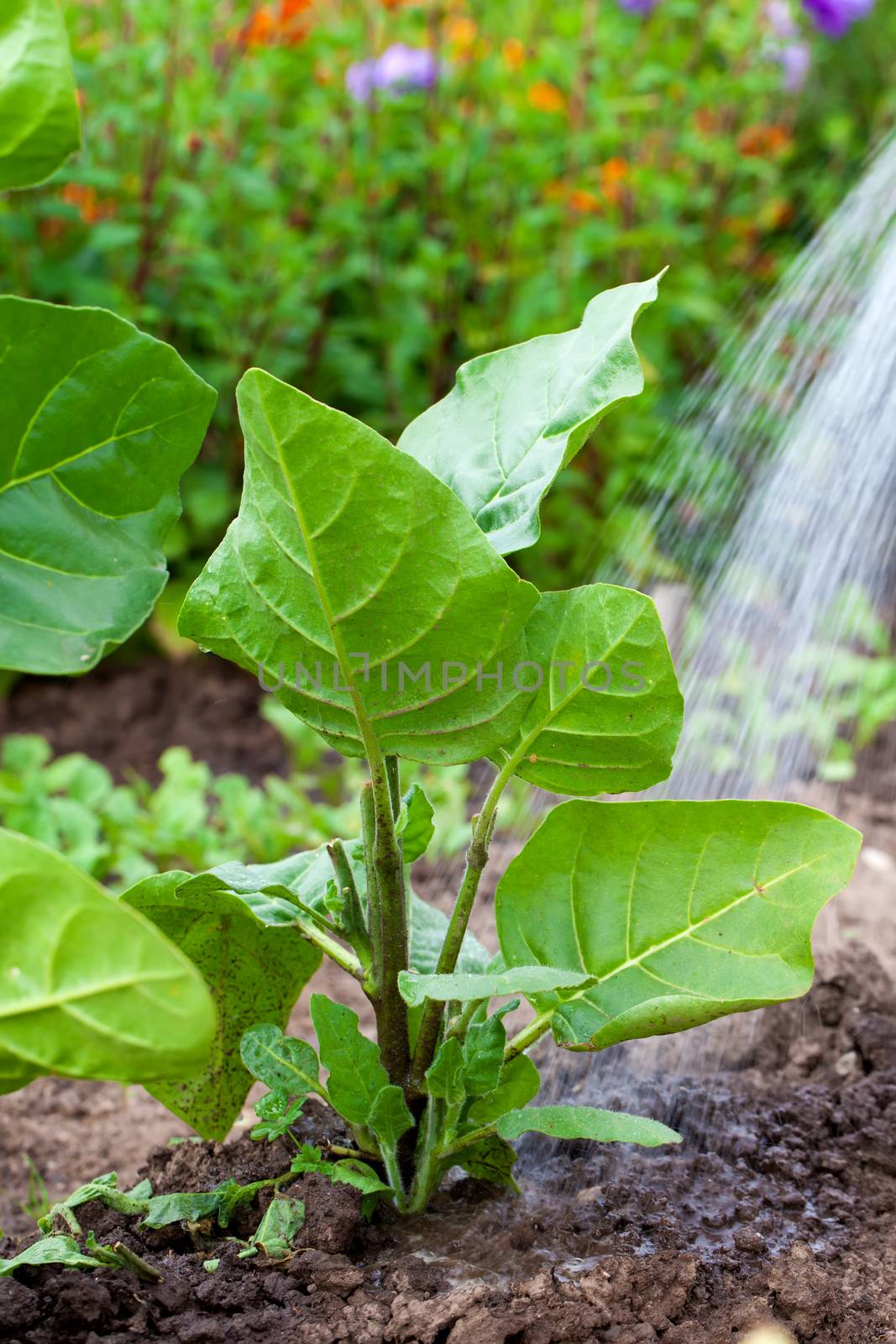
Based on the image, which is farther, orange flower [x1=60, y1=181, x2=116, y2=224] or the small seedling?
orange flower [x1=60, y1=181, x2=116, y2=224]

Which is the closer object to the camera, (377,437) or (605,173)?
(377,437)

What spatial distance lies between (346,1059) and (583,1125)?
0.18 metres

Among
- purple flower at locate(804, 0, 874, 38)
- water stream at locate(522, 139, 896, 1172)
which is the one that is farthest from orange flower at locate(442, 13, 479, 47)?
water stream at locate(522, 139, 896, 1172)

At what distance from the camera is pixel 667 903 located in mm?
963

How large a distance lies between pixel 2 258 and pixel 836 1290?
9.42ft

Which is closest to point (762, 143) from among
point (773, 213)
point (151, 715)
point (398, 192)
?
point (773, 213)

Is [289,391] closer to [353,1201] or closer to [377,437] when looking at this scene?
[377,437]

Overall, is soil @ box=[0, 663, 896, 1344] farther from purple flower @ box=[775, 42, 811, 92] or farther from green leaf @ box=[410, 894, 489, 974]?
→ purple flower @ box=[775, 42, 811, 92]

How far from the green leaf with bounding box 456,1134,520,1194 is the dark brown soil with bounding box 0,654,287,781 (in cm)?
178

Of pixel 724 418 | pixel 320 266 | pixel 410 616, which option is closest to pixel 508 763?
pixel 410 616

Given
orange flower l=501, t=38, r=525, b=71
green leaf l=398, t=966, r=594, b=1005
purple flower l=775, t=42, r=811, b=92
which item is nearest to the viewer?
green leaf l=398, t=966, r=594, b=1005

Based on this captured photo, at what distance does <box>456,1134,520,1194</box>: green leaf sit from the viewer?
3.36ft

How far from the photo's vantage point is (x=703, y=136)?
11.8 ft

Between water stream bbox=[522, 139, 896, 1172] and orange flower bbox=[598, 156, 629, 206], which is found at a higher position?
orange flower bbox=[598, 156, 629, 206]
